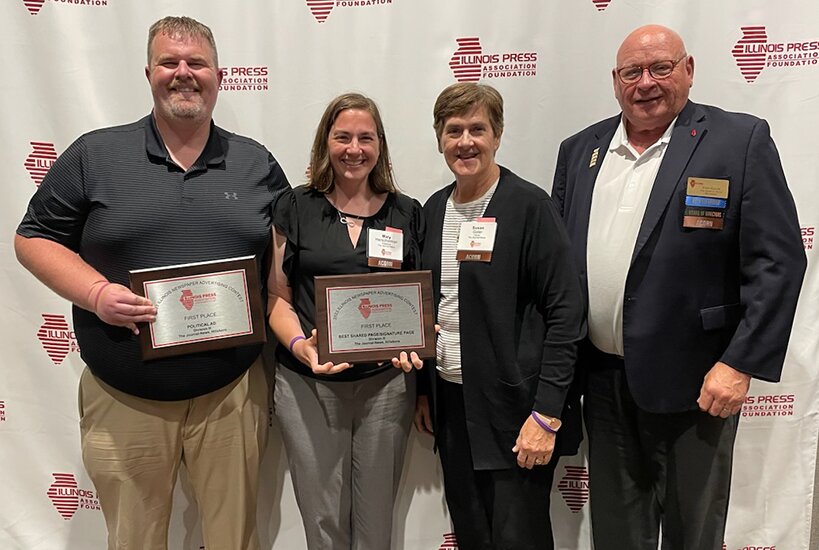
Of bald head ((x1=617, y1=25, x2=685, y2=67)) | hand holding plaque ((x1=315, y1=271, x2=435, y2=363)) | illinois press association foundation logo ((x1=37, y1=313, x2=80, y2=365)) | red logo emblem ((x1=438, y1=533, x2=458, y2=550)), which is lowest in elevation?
red logo emblem ((x1=438, y1=533, x2=458, y2=550))

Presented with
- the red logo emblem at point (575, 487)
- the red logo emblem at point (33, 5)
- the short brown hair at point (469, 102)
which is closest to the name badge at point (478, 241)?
the short brown hair at point (469, 102)

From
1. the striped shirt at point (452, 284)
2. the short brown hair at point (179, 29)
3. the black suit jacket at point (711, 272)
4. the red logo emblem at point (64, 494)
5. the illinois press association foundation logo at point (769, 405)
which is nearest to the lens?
the black suit jacket at point (711, 272)

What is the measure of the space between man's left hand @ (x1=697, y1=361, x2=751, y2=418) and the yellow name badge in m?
0.44

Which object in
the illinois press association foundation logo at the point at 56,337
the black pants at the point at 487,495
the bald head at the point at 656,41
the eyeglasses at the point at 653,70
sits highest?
the bald head at the point at 656,41

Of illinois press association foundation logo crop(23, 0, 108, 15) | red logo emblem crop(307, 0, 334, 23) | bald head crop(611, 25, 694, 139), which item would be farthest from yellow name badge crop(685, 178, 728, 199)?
illinois press association foundation logo crop(23, 0, 108, 15)

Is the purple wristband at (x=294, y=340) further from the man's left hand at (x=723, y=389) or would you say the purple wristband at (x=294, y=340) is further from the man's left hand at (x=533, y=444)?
the man's left hand at (x=723, y=389)

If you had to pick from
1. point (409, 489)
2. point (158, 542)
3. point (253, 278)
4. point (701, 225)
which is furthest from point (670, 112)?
point (158, 542)

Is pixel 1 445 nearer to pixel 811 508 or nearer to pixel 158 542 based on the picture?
pixel 158 542

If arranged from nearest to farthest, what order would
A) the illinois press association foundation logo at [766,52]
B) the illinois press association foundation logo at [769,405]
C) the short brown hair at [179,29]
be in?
the short brown hair at [179,29], the illinois press association foundation logo at [766,52], the illinois press association foundation logo at [769,405]

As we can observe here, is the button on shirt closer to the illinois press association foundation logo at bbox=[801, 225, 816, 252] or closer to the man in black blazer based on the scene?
the man in black blazer

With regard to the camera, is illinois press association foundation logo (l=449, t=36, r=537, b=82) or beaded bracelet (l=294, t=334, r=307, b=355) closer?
beaded bracelet (l=294, t=334, r=307, b=355)

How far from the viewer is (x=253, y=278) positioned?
149 cm

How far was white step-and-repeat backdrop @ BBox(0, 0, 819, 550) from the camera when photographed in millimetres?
1912

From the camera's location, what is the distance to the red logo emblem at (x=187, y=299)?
4.70 ft
